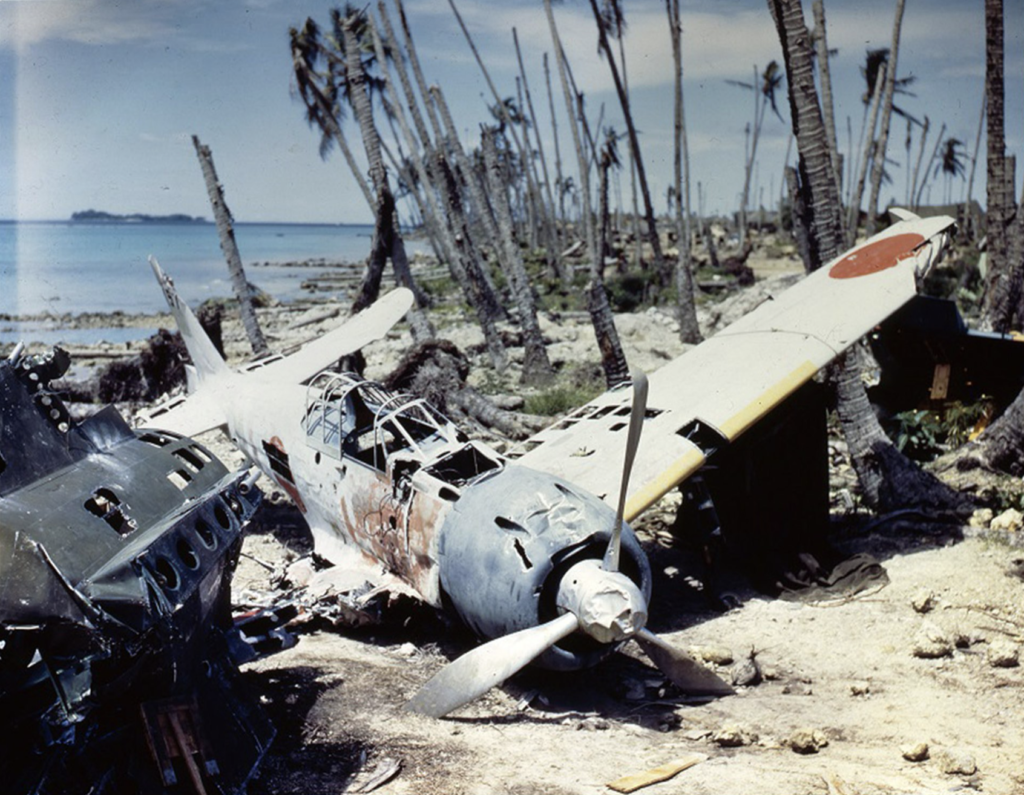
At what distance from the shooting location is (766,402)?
882 centimetres

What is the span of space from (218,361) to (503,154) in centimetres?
5131

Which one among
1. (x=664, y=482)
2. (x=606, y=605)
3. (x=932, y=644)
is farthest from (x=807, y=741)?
(x=664, y=482)

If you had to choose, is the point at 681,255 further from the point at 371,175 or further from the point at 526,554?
the point at 526,554

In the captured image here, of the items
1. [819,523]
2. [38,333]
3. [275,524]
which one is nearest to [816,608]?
[819,523]

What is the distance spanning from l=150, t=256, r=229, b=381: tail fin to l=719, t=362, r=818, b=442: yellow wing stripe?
7242 mm

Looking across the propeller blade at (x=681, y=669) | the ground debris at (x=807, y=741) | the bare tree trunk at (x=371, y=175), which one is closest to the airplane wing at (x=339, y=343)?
the bare tree trunk at (x=371, y=175)

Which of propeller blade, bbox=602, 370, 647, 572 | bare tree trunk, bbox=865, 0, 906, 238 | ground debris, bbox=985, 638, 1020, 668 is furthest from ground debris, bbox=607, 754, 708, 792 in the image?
bare tree trunk, bbox=865, 0, 906, 238

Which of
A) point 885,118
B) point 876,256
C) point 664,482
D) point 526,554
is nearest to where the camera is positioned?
point 526,554

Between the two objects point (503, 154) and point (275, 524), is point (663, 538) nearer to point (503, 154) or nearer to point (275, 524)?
point (275, 524)

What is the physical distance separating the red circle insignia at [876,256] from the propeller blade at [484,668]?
640 cm

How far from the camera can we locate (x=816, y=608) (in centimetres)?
847

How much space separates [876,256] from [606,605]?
6.59 meters

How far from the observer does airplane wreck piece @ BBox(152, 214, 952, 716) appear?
6570mm

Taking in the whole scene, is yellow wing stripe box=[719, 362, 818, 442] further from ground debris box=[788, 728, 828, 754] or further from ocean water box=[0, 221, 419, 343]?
ocean water box=[0, 221, 419, 343]
